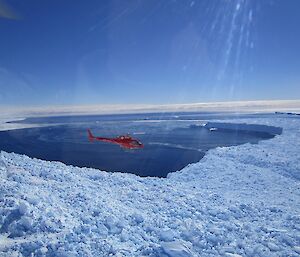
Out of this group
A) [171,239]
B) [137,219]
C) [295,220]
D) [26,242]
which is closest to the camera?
[26,242]

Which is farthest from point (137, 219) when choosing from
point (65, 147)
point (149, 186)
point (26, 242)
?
point (65, 147)

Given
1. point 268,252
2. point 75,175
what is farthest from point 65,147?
point 268,252

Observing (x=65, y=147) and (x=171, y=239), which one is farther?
(x=65, y=147)

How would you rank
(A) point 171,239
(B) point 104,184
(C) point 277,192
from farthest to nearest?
(C) point 277,192
(B) point 104,184
(A) point 171,239

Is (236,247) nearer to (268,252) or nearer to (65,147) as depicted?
(268,252)

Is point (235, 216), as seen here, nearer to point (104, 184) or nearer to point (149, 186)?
point (149, 186)

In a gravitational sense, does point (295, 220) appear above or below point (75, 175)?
below
